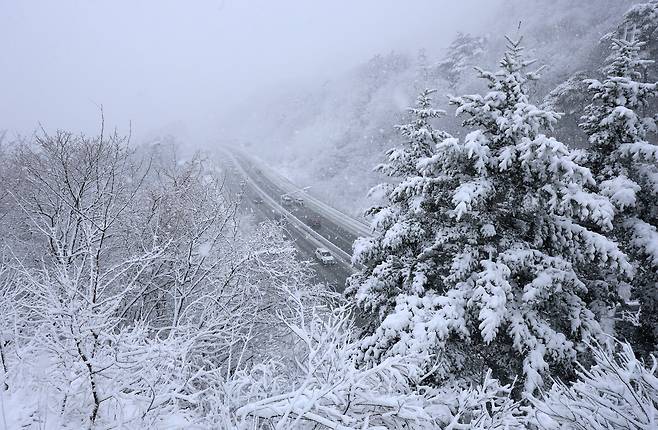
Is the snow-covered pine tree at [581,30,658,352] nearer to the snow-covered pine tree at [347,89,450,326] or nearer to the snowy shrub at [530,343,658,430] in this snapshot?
the snow-covered pine tree at [347,89,450,326]

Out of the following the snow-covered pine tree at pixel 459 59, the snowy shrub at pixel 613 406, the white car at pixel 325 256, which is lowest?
the white car at pixel 325 256

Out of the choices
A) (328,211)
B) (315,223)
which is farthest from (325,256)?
(328,211)

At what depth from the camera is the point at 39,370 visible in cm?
442

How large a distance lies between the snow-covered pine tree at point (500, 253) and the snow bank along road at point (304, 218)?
9.51 m

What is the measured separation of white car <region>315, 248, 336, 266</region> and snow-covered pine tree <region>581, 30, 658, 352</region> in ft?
57.4

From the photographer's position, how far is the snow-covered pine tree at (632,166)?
771 centimetres

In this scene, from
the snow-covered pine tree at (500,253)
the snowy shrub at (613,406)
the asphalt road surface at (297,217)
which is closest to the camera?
the snowy shrub at (613,406)

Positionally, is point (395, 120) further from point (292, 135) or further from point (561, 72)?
point (292, 135)

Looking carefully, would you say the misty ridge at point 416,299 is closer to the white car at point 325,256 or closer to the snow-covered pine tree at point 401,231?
the snow-covered pine tree at point 401,231

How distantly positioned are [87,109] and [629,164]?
13069cm

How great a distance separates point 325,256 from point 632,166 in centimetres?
1860

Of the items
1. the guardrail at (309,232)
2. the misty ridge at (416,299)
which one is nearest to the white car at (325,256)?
the guardrail at (309,232)

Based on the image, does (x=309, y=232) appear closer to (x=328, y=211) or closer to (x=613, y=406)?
(x=328, y=211)

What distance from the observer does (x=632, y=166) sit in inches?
329
